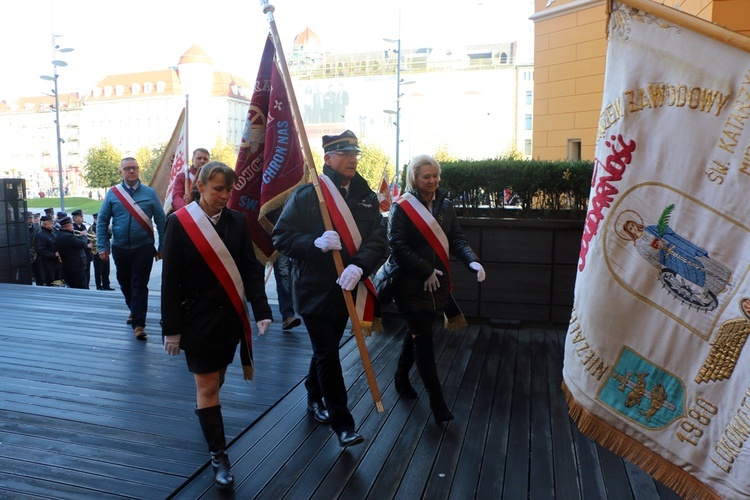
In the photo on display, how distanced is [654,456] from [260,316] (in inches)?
92.0

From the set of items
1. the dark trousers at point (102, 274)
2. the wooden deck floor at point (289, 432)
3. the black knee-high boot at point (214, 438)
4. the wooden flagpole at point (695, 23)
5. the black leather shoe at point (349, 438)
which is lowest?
the dark trousers at point (102, 274)

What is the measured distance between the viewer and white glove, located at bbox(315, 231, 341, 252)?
3.79 meters

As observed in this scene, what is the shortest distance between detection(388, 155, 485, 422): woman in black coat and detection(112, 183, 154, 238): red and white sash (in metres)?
3.41

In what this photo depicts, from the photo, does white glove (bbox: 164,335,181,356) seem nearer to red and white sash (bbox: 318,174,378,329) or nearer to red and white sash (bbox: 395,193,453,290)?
red and white sash (bbox: 318,174,378,329)

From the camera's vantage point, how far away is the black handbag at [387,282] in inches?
179

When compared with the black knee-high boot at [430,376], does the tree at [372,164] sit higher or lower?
higher

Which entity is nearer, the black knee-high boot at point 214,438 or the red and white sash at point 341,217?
the black knee-high boot at point 214,438

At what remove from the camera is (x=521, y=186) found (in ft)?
23.8

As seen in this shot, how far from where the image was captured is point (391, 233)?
445 cm

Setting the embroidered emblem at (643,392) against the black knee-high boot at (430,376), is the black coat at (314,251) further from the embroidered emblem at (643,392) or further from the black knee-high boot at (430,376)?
the embroidered emblem at (643,392)

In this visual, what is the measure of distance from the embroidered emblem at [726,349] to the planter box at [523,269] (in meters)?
5.23

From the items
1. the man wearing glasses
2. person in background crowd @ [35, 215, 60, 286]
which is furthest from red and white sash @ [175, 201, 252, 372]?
person in background crowd @ [35, 215, 60, 286]

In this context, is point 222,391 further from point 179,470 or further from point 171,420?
point 179,470

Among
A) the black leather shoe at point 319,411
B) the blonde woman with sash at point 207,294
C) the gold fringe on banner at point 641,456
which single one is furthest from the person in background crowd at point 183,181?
the gold fringe on banner at point 641,456
